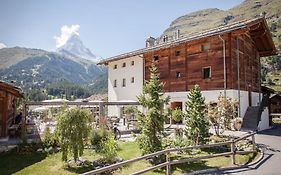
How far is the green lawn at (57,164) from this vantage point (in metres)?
10.8

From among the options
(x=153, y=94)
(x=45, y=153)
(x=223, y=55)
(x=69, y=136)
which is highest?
(x=223, y=55)

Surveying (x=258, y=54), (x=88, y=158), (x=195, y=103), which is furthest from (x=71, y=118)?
(x=258, y=54)

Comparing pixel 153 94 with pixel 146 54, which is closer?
pixel 153 94

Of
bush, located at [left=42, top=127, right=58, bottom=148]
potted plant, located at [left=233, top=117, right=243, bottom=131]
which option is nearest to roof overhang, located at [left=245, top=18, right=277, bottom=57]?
potted plant, located at [left=233, top=117, right=243, bottom=131]

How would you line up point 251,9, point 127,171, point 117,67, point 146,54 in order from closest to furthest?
1. point 127,171
2. point 146,54
3. point 117,67
4. point 251,9

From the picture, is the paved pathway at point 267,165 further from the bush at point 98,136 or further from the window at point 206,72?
the window at point 206,72

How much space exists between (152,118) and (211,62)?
13.7m

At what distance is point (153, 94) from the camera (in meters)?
12.2

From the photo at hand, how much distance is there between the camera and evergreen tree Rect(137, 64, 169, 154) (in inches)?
460

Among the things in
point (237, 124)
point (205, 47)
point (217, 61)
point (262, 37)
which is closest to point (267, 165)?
point (237, 124)

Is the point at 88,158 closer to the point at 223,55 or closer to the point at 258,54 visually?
the point at 223,55

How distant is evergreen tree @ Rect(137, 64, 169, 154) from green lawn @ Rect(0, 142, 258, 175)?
87 cm

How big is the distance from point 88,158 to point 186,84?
49.2ft

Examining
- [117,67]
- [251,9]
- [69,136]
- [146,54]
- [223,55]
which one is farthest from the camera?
[251,9]
